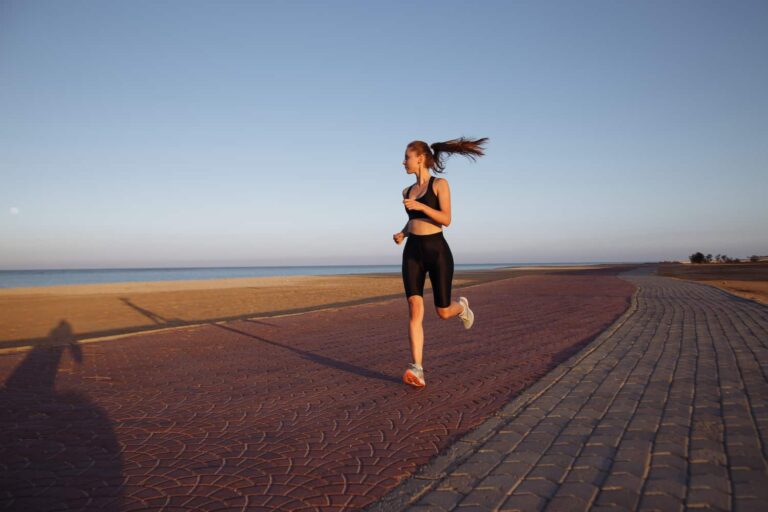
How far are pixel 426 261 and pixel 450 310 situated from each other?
72 cm

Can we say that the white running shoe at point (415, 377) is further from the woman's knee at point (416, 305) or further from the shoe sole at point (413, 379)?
the woman's knee at point (416, 305)

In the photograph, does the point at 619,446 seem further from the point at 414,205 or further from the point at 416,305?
the point at 414,205

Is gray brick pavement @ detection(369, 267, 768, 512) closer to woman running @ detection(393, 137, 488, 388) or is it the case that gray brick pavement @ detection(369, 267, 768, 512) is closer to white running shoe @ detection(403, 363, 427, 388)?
white running shoe @ detection(403, 363, 427, 388)

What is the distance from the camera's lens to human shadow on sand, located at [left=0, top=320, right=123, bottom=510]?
2627 mm

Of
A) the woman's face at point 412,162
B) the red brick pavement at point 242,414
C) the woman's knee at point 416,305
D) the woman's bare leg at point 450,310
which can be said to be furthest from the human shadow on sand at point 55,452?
the woman's face at point 412,162

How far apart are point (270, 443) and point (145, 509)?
1023mm

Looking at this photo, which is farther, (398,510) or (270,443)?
(270,443)

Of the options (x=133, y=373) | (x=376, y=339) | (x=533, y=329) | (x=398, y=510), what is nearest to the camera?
(x=398, y=510)

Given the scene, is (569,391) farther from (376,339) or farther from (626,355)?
(376,339)

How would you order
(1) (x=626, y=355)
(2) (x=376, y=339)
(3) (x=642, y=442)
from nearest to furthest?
(3) (x=642, y=442)
(1) (x=626, y=355)
(2) (x=376, y=339)

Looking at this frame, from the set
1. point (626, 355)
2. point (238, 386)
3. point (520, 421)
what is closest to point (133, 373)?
point (238, 386)

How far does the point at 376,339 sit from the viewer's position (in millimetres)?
8359

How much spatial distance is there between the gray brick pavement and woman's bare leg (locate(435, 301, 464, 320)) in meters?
1.10

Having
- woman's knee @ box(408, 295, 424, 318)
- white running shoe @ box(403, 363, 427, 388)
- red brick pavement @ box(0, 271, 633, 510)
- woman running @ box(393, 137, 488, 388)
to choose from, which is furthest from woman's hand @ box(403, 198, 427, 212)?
red brick pavement @ box(0, 271, 633, 510)
